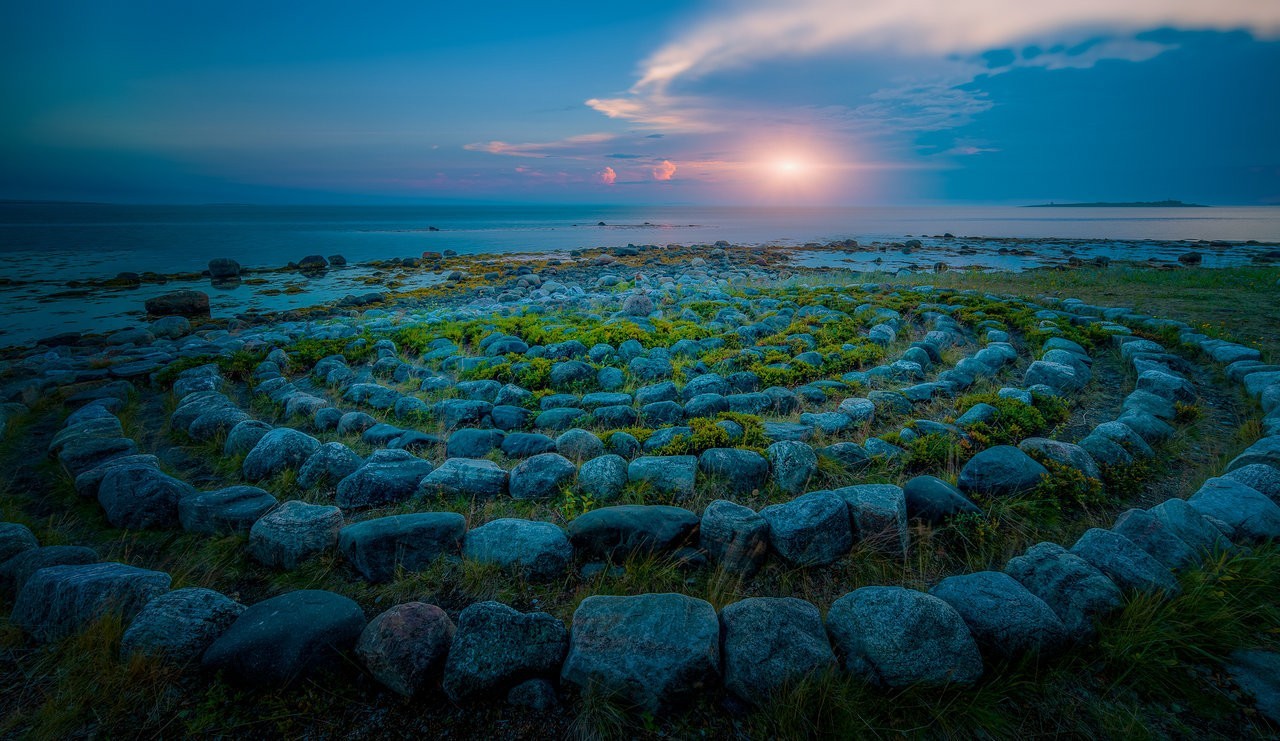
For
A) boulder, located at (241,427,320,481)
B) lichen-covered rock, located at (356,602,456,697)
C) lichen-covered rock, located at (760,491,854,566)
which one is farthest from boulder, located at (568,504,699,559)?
boulder, located at (241,427,320,481)

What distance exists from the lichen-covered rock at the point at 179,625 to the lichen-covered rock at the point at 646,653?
6.68ft

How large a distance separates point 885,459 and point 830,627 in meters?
2.42

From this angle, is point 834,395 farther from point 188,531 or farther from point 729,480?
point 188,531

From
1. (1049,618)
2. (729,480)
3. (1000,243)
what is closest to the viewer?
(1049,618)

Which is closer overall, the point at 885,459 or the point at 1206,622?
the point at 1206,622

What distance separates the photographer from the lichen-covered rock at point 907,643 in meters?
2.66

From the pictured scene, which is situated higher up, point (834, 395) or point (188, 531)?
point (834, 395)

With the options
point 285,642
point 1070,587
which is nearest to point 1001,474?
point 1070,587

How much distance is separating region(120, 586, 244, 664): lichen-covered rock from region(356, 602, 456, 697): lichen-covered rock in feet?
2.83

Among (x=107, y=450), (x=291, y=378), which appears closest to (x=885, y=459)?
(x=107, y=450)

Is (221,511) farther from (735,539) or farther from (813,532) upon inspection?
(813,532)

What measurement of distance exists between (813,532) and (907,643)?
1030 mm

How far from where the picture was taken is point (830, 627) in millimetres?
2947

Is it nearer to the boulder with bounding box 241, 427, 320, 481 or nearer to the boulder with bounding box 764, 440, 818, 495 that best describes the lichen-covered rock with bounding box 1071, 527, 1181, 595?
the boulder with bounding box 764, 440, 818, 495
